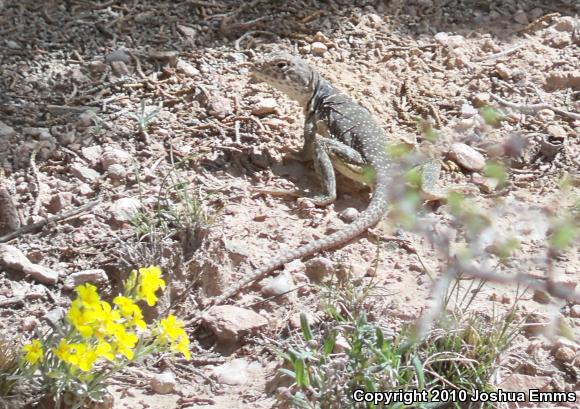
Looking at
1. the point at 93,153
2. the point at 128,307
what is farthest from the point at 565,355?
the point at 93,153

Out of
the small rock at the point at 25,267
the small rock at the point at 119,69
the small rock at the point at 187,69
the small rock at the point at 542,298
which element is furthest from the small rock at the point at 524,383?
the small rock at the point at 119,69

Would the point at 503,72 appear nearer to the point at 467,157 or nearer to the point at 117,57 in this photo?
the point at 467,157

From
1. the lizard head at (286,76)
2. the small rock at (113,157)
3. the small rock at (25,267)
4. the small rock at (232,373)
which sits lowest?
the small rock at (232,373)

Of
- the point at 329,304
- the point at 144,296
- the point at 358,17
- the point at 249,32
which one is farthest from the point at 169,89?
the point at 144,296

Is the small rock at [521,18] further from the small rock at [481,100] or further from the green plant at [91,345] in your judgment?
the green plant at [91,345]

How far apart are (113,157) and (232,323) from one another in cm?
155

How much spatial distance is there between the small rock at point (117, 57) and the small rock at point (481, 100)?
2349 millimetres

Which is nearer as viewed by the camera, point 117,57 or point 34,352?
point 34,352

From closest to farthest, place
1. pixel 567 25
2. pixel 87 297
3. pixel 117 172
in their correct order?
pixel 87 297
pixel 117 172
pixel 567 25

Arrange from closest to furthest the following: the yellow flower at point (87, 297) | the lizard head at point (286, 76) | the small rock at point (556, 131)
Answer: the yellow flower at point (87, 297), the small rock at point (556, 131), the lizard head at point (286, 76)

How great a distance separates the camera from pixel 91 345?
11.9 ft

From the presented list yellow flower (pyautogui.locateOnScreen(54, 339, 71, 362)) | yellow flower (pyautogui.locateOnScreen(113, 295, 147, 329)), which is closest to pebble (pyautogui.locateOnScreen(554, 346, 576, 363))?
yellow flower (pyautogui.locateOnScreen(113, 295, 147, 329))

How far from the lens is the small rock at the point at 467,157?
18.4ft

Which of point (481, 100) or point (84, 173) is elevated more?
point (84, 173)
